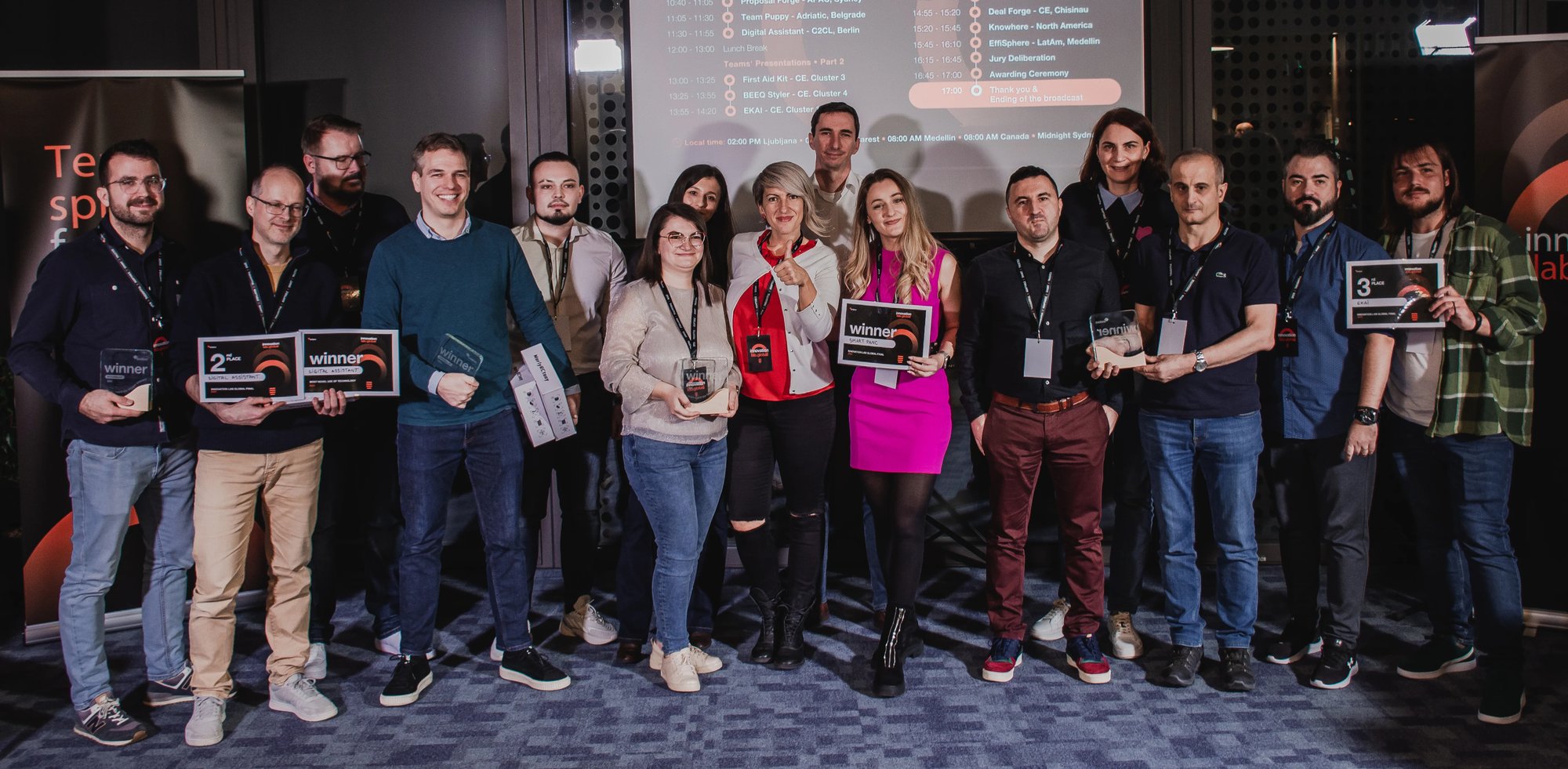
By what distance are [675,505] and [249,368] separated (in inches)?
50.0

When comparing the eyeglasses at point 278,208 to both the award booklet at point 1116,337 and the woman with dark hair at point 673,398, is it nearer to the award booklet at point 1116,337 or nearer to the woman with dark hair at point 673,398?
the woman with dark hair at point 673,398

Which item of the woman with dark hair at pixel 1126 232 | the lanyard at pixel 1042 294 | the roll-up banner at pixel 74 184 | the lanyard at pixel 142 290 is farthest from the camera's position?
the roll-up banner at pixel 74 184

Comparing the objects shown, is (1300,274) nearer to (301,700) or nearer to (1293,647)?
(1293,647)

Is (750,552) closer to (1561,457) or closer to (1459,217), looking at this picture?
(1459,217)

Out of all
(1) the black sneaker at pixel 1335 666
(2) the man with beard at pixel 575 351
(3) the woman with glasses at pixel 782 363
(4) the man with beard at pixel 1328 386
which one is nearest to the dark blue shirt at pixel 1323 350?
(4) the man with beard at pixel 1328 386

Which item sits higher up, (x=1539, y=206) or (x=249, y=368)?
(x=1539, y=206)

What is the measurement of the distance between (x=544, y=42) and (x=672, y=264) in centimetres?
182

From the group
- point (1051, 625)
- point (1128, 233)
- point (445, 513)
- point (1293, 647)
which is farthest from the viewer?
point (1051, 625)

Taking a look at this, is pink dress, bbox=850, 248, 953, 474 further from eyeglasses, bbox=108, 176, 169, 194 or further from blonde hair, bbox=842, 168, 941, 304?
eyeglasses, bbox=108, 176, 169, 194

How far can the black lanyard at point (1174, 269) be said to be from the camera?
296cm

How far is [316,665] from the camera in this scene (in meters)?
3.14

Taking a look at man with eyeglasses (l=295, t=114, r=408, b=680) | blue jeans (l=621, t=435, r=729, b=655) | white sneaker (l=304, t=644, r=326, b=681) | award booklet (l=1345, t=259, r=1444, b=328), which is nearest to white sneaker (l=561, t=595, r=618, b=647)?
blue jeans (l=621, t=435, r=729, b=655)

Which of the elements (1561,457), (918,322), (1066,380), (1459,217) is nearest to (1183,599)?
(1066,380)

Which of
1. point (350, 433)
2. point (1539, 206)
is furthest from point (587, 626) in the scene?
point (1539, 206)
